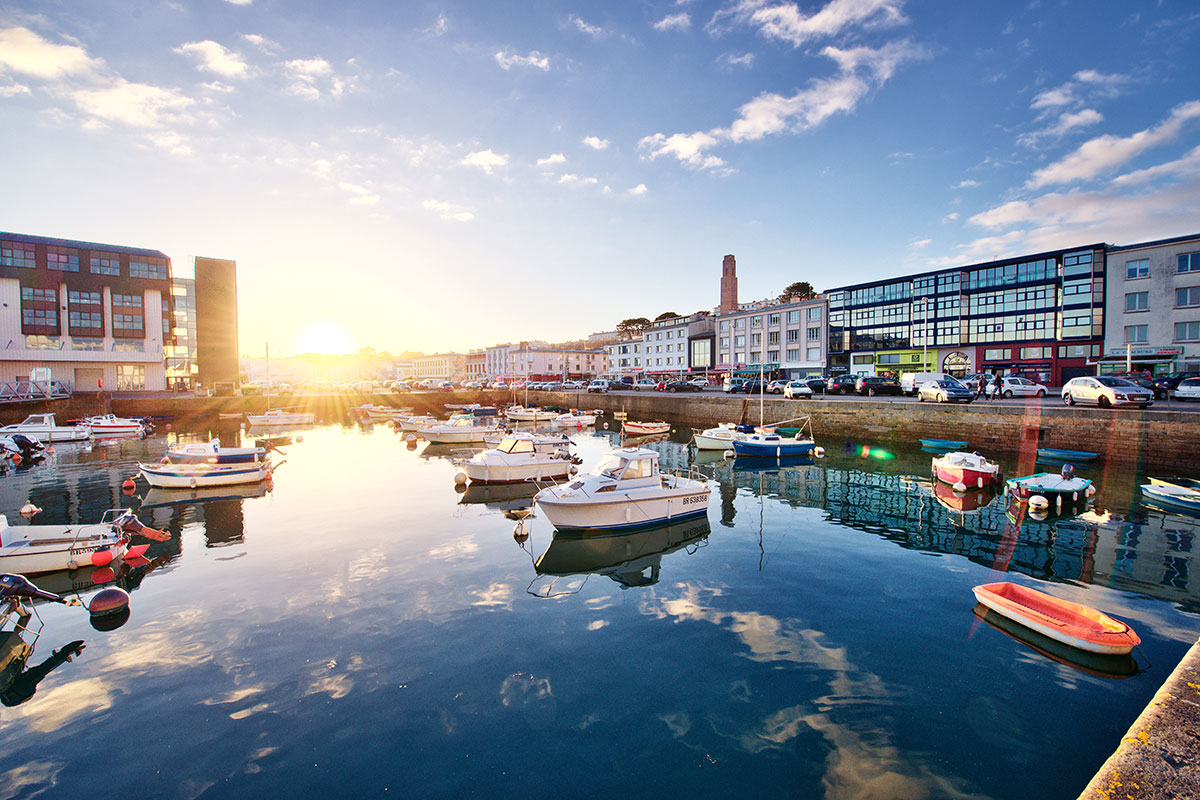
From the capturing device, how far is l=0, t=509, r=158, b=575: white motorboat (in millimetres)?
12977

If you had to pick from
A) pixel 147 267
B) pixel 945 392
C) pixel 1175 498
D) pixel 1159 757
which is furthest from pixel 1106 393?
pixel 147 267

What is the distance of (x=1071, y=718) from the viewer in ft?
25.3

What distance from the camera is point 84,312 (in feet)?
193

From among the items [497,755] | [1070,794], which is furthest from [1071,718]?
[497,755]

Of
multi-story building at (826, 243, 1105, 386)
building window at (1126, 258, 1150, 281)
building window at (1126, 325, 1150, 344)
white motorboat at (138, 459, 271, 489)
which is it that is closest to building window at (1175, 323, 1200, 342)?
building window at (1126, 325, 1150, 344)

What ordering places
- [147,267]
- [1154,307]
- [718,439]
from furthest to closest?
[147,267] → [1154,307] → [718,439]

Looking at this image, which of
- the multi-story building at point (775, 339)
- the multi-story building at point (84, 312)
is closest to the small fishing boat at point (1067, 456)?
the multi-story building at point (775, 339)

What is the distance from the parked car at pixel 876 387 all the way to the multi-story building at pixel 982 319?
1947 centimetres

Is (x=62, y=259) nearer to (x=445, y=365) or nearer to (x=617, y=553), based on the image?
(x=617, y=553)

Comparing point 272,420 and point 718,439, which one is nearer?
point 718,439

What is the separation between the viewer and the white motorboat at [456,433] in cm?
4162

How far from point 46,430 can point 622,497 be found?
172ft

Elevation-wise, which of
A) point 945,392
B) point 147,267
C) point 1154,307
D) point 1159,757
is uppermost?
point 147,267

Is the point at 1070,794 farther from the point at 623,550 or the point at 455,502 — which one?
the point at 455,502
